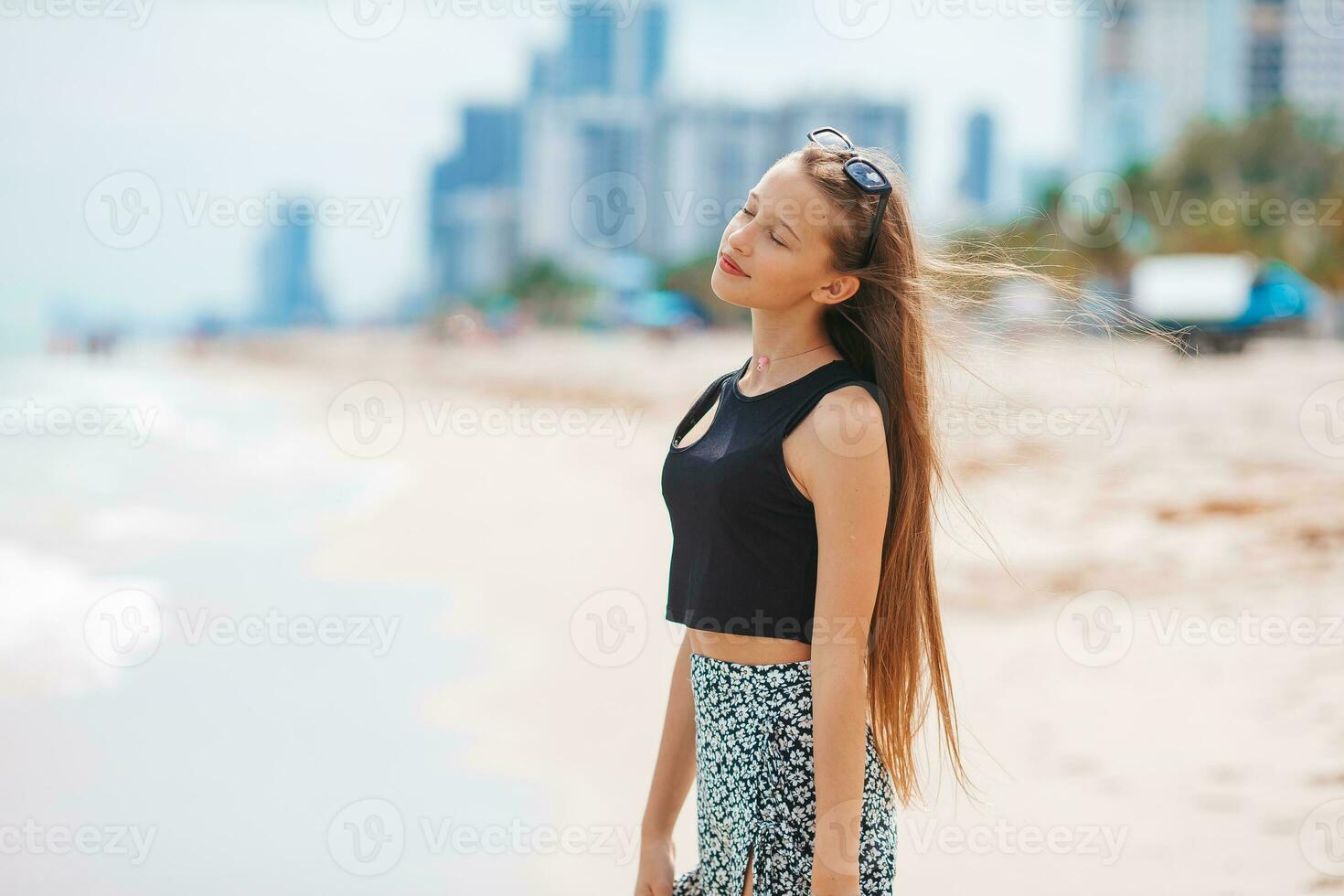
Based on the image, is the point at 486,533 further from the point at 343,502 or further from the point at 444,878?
the point at 444,878

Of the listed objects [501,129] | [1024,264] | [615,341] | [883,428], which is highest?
[501,129]

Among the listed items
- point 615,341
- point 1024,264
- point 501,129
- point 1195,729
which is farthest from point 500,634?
point 501,129

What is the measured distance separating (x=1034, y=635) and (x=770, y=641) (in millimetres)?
5017

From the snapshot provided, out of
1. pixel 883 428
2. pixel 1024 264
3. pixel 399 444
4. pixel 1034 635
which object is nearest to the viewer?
pixel 883 428

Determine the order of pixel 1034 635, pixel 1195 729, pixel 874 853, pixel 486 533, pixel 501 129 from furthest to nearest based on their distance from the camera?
pixel 501 129 → pixel 486 533 → pixel 1034 635 → pixel 1195 729 → pixel 874 853

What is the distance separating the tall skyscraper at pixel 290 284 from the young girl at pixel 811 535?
120 metres

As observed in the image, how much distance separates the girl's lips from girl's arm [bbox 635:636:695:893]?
0.55 metres

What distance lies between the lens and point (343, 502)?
1212 centimetres

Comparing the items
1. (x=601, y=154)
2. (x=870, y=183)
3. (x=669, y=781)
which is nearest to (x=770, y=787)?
(x=669, y=781)

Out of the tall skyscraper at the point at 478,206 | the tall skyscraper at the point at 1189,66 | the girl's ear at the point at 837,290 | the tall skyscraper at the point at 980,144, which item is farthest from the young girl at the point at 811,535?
the tall skyscraper at the point at 980,144

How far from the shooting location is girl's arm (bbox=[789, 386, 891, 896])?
147cm

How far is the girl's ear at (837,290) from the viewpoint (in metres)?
1.57

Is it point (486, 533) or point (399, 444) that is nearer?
point (486, 533)

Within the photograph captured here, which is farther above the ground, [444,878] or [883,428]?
[883,428]
